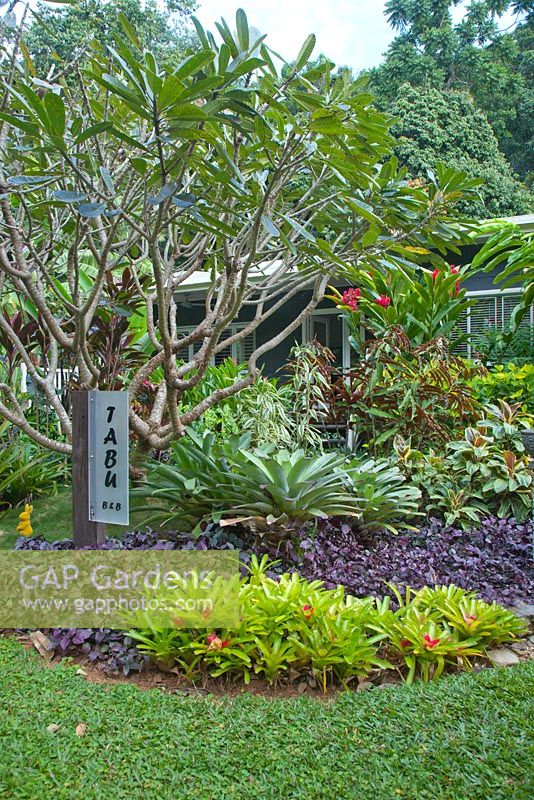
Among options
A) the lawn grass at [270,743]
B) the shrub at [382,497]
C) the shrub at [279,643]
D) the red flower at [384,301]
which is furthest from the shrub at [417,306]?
the lawn grass at [270,743]

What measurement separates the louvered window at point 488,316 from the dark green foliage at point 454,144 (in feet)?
32.7

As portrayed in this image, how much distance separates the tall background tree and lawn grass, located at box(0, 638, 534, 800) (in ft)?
64.2

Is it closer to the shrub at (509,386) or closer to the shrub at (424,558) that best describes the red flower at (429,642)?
the shrub at (424,558)

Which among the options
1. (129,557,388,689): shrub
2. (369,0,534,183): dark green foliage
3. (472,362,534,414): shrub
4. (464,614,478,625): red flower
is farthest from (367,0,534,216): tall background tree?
(129,557,388,689): shrub

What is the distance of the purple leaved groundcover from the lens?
12.5 feet

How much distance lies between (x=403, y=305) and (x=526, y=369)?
1456 millimetres

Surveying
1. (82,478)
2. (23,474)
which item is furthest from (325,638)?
(23,474)

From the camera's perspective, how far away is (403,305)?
22.4 feet

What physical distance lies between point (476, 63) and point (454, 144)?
267 inches

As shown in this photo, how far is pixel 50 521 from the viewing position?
514cm

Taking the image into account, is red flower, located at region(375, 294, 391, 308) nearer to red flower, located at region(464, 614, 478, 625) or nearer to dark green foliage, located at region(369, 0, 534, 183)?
red flower, located at region(464, 614, 478, 625)

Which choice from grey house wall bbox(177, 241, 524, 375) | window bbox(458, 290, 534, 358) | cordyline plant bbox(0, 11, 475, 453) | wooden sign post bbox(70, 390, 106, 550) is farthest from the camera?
grey house wall bbox(177, 241, 524, 375)

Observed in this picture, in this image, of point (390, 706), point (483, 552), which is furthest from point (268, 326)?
point (390, 706)

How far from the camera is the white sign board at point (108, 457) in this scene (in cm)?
336
